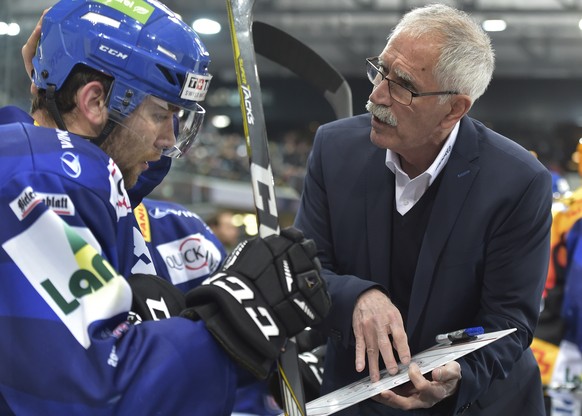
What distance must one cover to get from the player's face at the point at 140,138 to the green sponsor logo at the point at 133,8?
155mm

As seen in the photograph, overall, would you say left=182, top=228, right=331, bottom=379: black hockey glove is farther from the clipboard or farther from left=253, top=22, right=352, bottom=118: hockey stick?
left=253, top=22, right=352, bottom=118: hockey stick

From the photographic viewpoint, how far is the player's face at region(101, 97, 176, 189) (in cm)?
164

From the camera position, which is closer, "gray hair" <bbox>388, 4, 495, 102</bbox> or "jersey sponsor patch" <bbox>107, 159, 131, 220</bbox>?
"jersey sponsor patch" <bbox>107, 159, 131, 220</bbox>

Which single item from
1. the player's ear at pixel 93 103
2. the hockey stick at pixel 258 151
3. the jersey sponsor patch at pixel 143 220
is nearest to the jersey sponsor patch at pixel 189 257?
the jersey sponsor patch at pixel 143 220

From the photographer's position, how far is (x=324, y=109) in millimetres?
17953

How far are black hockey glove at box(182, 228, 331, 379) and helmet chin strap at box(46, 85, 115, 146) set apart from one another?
378mm

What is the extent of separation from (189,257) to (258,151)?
0.80m

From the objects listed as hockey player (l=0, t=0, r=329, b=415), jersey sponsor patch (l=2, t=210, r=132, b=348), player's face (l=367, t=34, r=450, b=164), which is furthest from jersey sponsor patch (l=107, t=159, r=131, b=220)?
player's face (l=367, t=34, r=450, b=164)

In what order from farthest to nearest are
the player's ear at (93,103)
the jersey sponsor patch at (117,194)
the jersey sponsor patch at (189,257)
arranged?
the jersey sponsor patch at (189,257)
the player's ear at (93,103)
the jersey sponsor patch at (117,194)

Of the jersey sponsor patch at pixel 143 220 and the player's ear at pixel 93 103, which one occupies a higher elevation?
the player's ear at pixel 93 103

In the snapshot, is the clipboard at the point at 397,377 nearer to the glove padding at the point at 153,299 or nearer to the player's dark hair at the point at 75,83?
the glove padding at the point at 153,299

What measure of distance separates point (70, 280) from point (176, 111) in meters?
0.51

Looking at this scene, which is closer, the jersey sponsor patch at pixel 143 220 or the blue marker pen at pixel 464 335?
the blue marker pen at pixel 464 335

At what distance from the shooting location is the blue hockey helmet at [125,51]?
161cm
